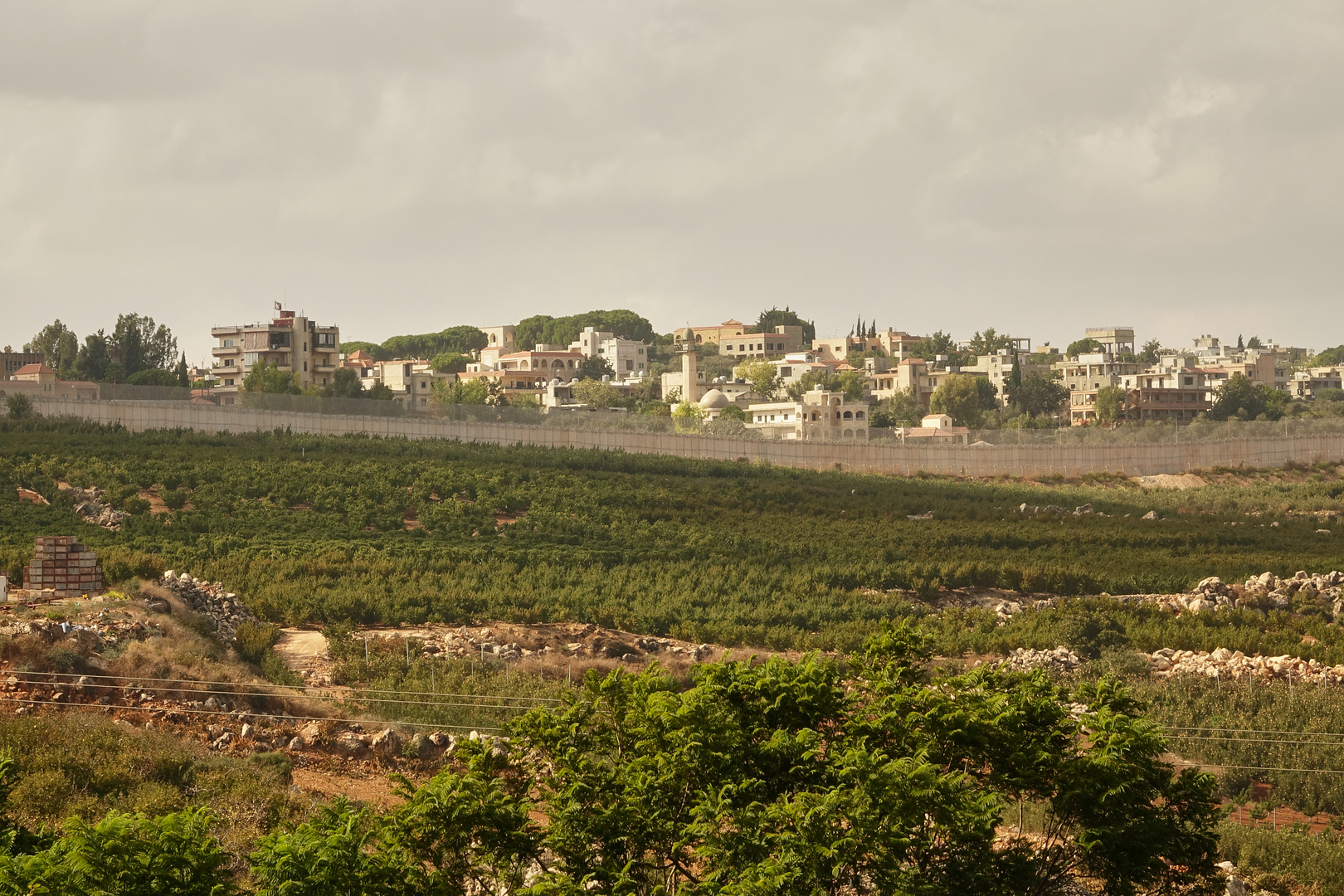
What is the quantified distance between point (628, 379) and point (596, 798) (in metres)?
132

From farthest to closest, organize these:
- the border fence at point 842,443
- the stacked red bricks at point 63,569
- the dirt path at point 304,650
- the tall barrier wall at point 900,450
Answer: the tall barrier wall at point 900,450 → the border fence at point 842,443 → the stacked red bricks at point 63,569 → the dirt path at point 304,650

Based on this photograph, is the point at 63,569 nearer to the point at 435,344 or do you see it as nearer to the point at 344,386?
the point at 344,386

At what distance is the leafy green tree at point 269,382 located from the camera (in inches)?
3723

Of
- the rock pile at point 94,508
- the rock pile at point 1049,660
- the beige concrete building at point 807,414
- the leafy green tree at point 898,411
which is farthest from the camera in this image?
the leafy green tree at point 898,411

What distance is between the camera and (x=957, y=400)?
12762 centimetres

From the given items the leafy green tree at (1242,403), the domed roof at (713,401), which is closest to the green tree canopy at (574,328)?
the domed roof at (713,401)

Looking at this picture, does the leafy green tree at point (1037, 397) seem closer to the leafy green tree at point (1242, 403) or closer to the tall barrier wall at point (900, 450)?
the leafy green tree at point (1242, 403)

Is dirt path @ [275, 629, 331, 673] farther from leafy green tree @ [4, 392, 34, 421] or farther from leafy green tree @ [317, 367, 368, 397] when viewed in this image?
leafy green tree @ [317, 367, 368, 397]

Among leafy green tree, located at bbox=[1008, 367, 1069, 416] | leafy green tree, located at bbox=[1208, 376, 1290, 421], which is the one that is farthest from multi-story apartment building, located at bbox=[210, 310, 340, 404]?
leafy green tree, located at bbox=[1208, 376, 1290, 421]

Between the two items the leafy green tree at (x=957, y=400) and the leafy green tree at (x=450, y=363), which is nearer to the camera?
the leafy green tree at (x=957, y=400)

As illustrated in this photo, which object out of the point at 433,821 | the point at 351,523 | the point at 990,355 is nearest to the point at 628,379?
the point at 990,355

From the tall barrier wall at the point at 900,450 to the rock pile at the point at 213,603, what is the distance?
35.2 m

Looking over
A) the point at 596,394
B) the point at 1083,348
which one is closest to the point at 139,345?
the point at 596,394

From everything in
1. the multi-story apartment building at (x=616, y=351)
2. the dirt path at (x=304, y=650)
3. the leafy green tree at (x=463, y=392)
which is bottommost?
the dirt path at (x=304, y=650)
